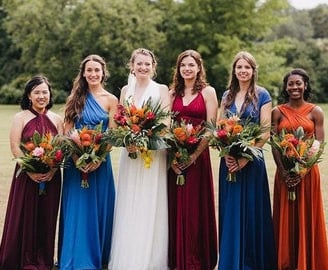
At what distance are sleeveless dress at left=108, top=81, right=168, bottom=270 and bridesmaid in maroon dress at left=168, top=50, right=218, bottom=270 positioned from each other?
0.45ft

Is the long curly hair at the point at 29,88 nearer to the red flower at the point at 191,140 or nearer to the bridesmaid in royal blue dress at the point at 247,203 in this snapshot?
the red flower at the point at 191,140

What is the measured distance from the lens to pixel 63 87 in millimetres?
51469

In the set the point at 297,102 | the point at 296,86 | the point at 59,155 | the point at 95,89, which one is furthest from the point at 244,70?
the point at 59,155

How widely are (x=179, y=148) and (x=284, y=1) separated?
47994mm

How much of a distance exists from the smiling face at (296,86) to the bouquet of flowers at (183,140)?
110cm

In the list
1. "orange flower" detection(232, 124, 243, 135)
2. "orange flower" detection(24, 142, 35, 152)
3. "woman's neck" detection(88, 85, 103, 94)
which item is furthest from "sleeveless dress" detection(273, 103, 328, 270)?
"orange flower" detection(24, 142, 35, 152)

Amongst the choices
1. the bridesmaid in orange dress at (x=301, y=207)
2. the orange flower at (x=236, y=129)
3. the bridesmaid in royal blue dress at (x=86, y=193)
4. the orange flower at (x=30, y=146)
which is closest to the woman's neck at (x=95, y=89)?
the bridesmaid in royal blue dress at (x=86, y=193)

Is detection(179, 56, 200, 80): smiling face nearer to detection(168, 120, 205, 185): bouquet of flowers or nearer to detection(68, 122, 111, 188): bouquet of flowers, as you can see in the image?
detection(168, 120, 205, 185): bouquet of flowers

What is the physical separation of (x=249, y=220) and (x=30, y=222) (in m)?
2.56

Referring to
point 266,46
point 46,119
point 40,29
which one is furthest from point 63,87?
point 46,119

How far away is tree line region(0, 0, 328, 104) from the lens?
4766 centimetres

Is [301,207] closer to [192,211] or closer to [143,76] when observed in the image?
[192,211]

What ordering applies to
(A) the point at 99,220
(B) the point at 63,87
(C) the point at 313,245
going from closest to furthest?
1. (C) the point at 313,245
2. (A) the point at 99,220
3. (B) the point at 63,87

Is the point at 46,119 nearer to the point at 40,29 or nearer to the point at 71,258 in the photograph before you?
the point at 71,258
